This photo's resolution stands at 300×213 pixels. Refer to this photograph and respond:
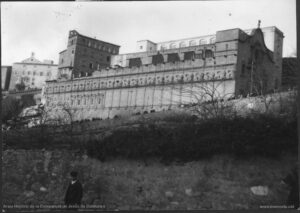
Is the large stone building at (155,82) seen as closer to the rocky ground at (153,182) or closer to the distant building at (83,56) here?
the distant building at (83,56)

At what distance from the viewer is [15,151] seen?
27.9 feet

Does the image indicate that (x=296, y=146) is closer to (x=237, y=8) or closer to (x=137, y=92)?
(x=237, y=8)

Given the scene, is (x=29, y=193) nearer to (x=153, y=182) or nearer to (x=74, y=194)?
(x=74, y=194)

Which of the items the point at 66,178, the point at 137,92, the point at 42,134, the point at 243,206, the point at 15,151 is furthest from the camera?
the point at 137,92

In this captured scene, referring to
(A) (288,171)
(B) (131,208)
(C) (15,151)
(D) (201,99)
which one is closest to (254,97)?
(D) (201,99)

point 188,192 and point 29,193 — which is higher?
point 188,192

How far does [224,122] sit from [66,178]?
11.8 feet

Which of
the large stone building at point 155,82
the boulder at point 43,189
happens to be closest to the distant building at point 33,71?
the large stone building at point 155,82

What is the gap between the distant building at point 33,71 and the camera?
899cm

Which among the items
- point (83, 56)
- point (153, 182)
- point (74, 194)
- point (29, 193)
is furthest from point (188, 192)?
point (83, 56)

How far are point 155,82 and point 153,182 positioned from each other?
4.41 metres

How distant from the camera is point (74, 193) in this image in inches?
292

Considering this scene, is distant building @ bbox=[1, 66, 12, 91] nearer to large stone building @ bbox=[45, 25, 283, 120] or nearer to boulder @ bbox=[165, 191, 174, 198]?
large stone building @ bbox=[45, 25, 283, 120]

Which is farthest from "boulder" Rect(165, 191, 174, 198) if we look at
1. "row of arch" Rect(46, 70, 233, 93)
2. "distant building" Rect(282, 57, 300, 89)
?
"row of arch" Rect(46, 70, 233, 93)
